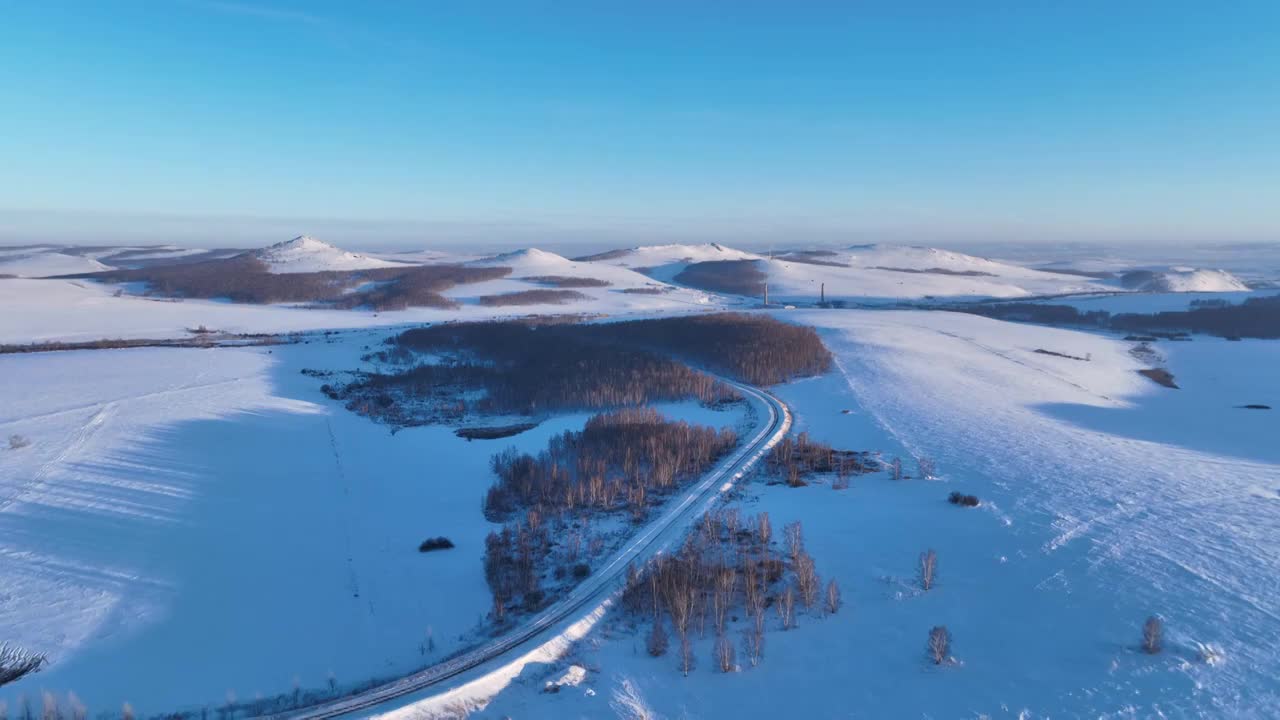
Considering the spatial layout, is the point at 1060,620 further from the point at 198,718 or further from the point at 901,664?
the point at 198,718

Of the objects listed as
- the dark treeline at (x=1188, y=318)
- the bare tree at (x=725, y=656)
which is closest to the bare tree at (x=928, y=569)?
the bare tree at (x=725, y=656)

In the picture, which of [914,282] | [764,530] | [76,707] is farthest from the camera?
[914,282]

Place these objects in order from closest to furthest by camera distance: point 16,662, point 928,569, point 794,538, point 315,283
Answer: point 16,662 → point 928,569 → point 794,538 → point 315,283

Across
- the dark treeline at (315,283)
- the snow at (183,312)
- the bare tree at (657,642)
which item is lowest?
the bare tree at (657,642)

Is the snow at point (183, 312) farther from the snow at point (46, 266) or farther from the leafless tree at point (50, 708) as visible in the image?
the snow at point (46, 266)

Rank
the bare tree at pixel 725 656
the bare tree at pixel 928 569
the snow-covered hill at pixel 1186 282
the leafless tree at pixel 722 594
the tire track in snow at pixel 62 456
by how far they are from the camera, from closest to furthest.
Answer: the bare tree at pixel 725 656 < the leafless tree at pixel 722 594 < the bare tree at pixel 928 569 < the tire track in snow at pixel 62 456 < the snow-covered hill at pixel 1186 282

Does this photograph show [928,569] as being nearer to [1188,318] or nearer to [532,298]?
[1188,318]

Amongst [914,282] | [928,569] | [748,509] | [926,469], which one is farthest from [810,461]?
[914,282]
